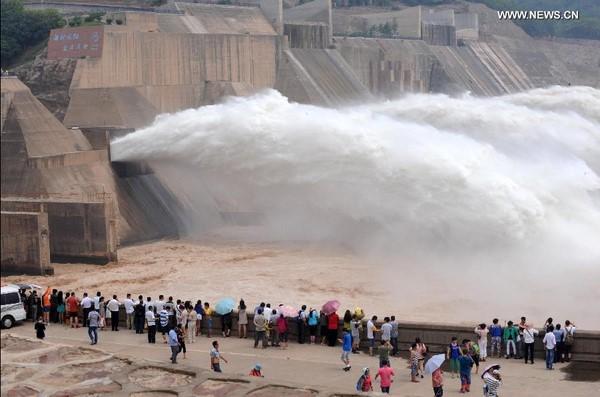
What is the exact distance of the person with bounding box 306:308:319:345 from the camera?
58.9 ft

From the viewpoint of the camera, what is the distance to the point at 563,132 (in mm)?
44594

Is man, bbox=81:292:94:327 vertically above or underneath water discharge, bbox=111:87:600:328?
underneath

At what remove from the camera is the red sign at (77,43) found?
1756 inches

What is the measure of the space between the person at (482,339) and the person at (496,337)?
0.65 ft

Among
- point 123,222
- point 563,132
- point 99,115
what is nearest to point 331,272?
point 123,222

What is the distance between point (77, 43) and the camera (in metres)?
45.1

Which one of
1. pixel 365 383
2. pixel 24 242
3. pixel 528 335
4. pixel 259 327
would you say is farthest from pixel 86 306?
pixel 528 335

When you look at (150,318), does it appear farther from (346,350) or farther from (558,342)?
(558,342)

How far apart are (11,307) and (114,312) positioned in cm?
198

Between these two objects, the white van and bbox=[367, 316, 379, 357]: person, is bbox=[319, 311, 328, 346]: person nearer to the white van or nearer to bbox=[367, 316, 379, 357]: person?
bbox=[367, 316, 379, 357]: person

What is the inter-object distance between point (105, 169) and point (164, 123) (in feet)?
13.7

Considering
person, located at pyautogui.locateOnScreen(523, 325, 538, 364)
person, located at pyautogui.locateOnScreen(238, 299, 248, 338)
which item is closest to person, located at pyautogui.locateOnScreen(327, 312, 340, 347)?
person, located at pyautogui.locateOnScreen(238, 299, 248, 338)

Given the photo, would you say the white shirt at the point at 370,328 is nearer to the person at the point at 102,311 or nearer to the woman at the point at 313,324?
the woman at the point at 313,324

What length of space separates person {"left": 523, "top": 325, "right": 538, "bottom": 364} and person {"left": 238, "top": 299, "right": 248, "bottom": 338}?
202 inches
